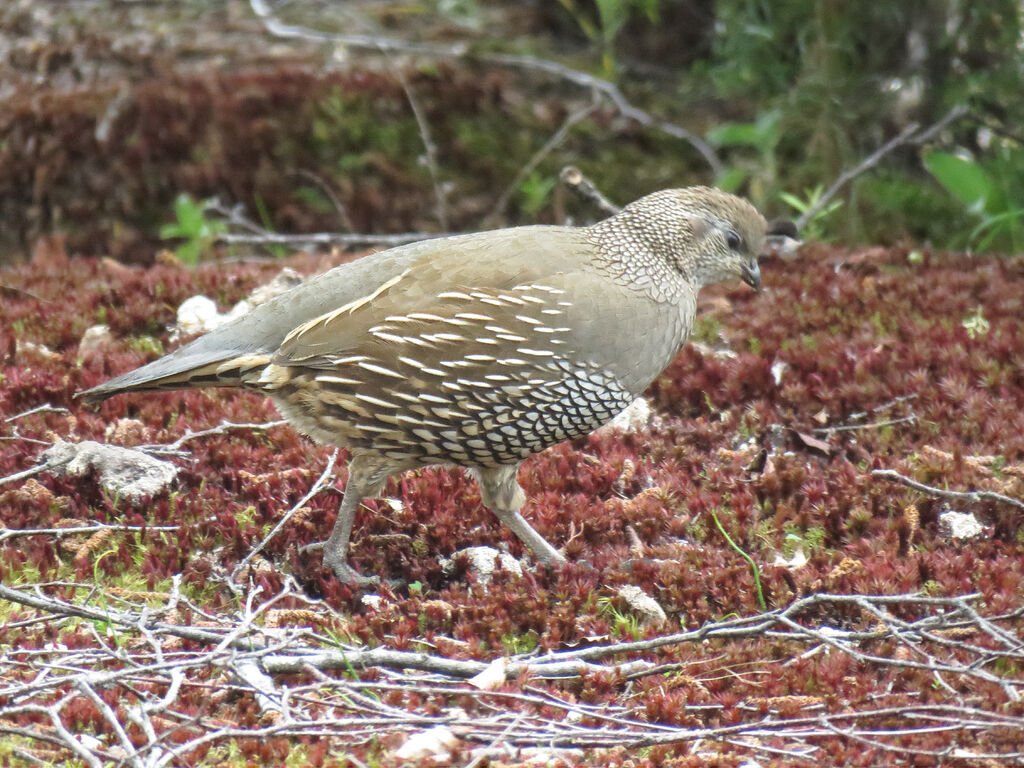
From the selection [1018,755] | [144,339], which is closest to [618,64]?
[144,339]

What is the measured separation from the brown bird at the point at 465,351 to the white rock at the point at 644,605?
1.50 ft

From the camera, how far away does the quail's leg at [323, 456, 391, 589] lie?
5695 millimetres

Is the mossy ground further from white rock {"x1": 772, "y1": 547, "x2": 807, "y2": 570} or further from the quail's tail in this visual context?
the quail's tail

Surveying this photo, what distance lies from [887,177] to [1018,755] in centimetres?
717

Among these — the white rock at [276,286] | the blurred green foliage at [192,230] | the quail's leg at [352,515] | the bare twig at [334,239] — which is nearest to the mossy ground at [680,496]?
the quail's leg at [352,515]

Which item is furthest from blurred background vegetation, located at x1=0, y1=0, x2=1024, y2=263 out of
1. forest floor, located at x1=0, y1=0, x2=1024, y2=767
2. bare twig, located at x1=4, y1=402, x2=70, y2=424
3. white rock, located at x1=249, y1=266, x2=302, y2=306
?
bare twig, located at x1=4, y1=402, x2=70, y2=424

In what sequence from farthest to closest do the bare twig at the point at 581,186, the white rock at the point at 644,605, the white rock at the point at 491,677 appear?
the bare twig at the point at 581,186 → the white rock at the point at 644,605 → the white rock at the point at 491,677

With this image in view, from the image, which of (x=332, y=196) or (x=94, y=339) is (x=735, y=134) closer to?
(x=332, y=196)

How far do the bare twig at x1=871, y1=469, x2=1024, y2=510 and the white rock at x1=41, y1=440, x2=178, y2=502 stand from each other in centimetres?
356

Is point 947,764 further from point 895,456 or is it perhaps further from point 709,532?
point 895,456

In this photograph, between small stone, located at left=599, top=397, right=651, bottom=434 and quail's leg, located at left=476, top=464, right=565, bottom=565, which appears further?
small stone, located at left=599, top=397, right=651, bottom=434

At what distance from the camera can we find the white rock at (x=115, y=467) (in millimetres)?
6043

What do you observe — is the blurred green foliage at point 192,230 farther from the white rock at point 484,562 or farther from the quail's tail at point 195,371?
the white rock at point 484,562

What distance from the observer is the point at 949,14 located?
9.30 m
